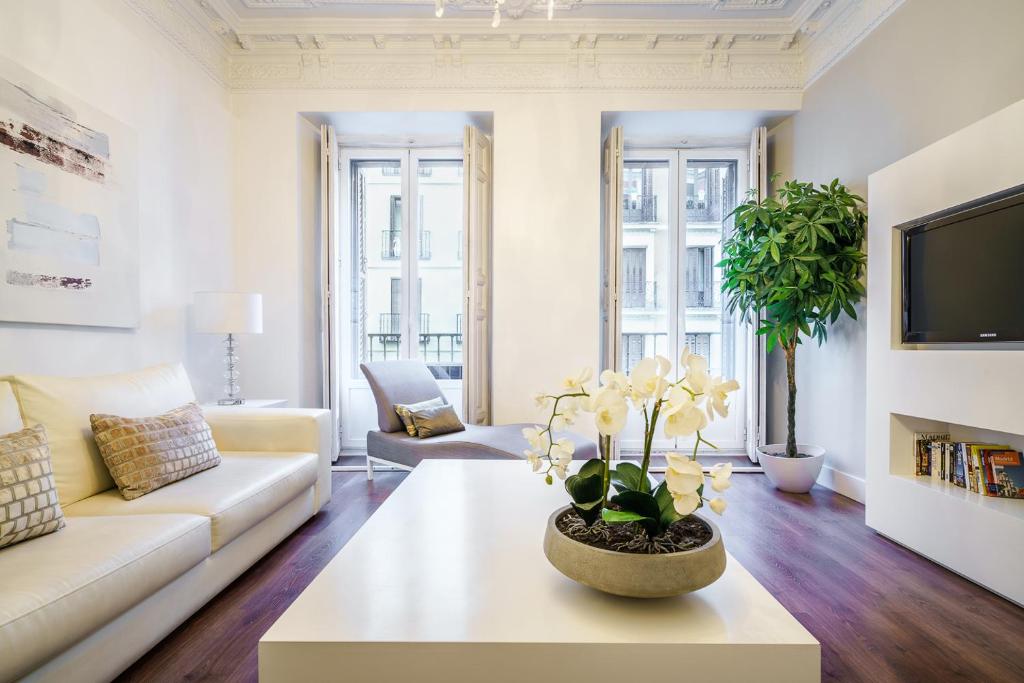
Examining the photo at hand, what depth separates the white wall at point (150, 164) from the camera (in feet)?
7.22

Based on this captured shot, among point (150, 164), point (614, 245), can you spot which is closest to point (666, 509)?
point (614, 245)

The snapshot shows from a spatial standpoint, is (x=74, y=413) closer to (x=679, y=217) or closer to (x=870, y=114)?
(x=679, y=217)

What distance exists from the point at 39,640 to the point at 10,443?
66 cm

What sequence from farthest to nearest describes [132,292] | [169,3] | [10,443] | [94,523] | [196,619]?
[169,3] < [132,292] < [196,619] < [94,523] < [10,443]

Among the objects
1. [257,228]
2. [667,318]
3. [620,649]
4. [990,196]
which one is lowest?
[620,649]

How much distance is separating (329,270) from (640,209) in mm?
2692

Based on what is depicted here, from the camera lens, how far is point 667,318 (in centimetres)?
436

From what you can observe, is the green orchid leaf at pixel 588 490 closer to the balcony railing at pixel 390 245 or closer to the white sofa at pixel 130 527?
the white sofa at pixel 130 527

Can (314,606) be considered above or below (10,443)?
below

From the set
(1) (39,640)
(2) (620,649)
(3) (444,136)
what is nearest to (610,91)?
(3) (444,136)

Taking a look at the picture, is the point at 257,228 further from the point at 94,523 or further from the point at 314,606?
the point at 314,606

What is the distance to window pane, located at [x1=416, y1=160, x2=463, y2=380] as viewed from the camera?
4309 mm

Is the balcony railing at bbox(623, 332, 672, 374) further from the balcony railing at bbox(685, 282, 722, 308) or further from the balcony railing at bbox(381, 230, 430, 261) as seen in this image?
the balcony railing at bbox(381, 230, 430, 261)

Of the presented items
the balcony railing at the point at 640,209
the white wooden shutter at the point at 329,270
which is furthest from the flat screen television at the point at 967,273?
the white wooden shutter at the point at 329,270
